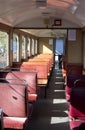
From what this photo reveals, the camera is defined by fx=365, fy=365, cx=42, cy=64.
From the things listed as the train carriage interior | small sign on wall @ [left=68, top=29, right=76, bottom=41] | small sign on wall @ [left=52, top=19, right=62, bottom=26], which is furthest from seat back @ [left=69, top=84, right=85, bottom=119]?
small sign on wall @ [left=68, top=29, right=76, bottom=41]

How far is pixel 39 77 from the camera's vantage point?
1089 centimetres

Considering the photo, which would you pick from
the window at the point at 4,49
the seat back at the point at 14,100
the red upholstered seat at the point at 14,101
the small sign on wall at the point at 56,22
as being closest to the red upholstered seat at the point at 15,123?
the red upholstered seat at the point at 14,101

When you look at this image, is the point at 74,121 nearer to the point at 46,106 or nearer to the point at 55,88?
the point at 46,106

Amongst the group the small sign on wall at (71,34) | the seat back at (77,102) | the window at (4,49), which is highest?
the small sign on wall at (71,34)

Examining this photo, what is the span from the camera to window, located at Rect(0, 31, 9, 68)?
10555mm

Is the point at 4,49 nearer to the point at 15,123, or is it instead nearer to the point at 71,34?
the point at 71,34

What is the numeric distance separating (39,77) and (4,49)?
138 centimetres

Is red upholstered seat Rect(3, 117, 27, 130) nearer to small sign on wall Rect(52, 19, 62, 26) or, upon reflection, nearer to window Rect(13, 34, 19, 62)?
small sign on wall Rect(52, 19, 62, 26)

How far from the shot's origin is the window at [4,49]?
34.6 feet

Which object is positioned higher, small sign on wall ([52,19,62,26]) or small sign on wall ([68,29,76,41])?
small sign on wall ([52,19,62,26])

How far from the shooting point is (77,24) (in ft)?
41.5

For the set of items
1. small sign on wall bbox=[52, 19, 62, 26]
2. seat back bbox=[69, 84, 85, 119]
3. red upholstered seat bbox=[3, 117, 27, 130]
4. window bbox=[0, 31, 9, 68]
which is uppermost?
small sign on wall bbox=[52, 19, 62, 26]

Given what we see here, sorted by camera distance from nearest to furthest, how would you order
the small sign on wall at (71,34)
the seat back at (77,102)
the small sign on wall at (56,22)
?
the seat back at (77,102), the small sign on wall at (56,22), the small sign on wall at (71,34)

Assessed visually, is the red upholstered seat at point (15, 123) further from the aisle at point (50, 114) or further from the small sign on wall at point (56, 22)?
the small sign on wall at point (56, 22)
